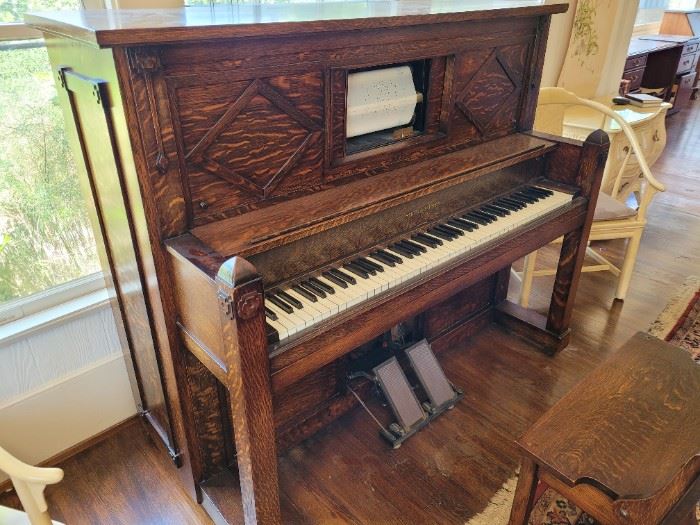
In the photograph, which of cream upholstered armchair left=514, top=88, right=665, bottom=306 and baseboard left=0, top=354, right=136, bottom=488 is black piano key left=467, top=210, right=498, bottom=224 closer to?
cream upholstered armchair left=514, top=88, right=665, bottom=306

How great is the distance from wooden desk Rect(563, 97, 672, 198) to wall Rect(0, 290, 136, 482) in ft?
9.04

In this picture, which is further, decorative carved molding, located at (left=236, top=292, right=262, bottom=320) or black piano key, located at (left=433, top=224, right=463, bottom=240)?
black piano key, located at (left=433, top=224, right=463, bottom=240)

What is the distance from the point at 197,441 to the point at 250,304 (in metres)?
0.73

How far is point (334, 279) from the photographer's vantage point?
4.82 ft

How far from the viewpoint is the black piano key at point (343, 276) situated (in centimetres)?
146

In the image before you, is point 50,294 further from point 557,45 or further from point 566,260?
point 557,45

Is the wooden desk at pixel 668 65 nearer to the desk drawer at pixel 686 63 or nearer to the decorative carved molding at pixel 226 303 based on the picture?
the desk drawer at pixel 686 63

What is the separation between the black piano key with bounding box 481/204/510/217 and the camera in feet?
6.30

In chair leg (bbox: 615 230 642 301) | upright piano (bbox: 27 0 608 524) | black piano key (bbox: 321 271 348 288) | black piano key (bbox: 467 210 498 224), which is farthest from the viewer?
chair leg (bbox: 615 230 642 301)

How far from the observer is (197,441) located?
1.62 metres

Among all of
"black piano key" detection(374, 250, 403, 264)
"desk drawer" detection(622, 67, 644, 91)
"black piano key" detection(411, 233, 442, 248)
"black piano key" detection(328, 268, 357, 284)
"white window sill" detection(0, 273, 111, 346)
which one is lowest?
"white window sill" detection(0, 273, 111, 346)

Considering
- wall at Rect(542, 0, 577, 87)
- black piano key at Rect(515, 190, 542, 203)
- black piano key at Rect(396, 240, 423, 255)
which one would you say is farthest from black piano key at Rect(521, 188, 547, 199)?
wall at Rect(542, 0, 577, 87)

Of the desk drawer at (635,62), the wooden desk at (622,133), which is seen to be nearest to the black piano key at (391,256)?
the wooden desk at (622,133)

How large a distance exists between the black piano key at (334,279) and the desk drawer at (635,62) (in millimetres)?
4495
